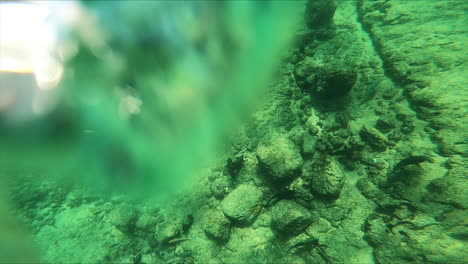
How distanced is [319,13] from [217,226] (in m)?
5.61

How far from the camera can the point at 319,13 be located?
4.82 meters

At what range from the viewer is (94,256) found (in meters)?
3.89

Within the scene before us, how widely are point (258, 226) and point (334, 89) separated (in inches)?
118

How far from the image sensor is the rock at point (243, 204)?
332 centimetres

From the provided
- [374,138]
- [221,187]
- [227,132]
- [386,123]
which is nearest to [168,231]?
[221,187]

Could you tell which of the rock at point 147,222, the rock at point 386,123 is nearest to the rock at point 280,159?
the rock at point 386,123

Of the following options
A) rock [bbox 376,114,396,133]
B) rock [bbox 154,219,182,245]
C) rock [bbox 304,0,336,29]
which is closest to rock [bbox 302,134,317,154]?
rock [bbox 376,114,396,133]

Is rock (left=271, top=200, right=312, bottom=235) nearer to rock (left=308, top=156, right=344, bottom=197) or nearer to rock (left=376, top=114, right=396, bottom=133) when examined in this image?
rock (left=308, top=156, right=344, bottom=197)

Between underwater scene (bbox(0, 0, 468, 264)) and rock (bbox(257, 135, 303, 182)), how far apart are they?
0.07 ft

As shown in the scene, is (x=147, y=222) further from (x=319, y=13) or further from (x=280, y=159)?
(x=319, y=13)

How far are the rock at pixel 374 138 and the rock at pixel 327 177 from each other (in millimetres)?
690

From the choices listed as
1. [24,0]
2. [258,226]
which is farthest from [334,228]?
[24,0]

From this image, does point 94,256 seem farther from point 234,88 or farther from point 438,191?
point 438,191

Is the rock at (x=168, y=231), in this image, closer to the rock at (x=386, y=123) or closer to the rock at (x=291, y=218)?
the rock at (x=291, y=218)
